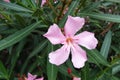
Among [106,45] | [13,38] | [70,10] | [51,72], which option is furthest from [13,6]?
[106,45]

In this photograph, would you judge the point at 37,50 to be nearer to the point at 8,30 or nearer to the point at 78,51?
the point at 8,30

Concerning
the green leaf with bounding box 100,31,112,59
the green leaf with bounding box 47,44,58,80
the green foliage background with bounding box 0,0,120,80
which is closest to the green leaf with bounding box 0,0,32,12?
the green foliage background with bounding box 0,0,120,80

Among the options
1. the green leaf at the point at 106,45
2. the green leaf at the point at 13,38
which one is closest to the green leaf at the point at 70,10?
the green leaf at the point at 13,38

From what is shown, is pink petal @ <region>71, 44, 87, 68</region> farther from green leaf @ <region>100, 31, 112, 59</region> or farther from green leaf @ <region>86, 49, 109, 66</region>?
green leaf @ <region>100, 31, 112, 59</region>

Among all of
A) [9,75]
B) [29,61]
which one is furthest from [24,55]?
[9,75]

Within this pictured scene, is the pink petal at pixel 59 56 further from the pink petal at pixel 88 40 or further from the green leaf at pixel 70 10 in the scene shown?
the green leaf at pixel 70 10

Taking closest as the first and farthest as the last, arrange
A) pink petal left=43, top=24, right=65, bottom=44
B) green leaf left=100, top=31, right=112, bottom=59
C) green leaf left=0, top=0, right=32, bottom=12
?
1. pink petal left=43, top=24, right=65, bottom=44
2. green leaf left=0, top=0, right=32, bottom=12
3. green leaf left=100, top=31, right=112, bottom=59
